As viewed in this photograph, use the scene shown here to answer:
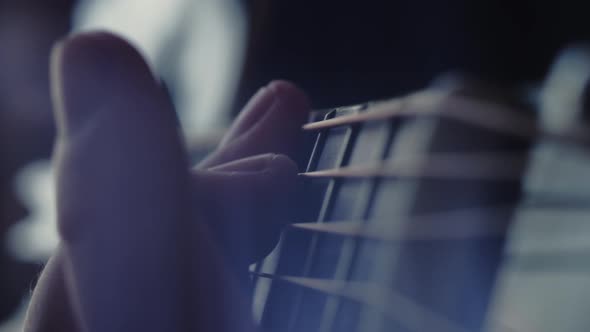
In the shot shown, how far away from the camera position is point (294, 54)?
1631mm

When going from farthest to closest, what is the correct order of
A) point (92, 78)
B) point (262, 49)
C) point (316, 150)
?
1. point (262, 49)
2. point (316, 150)
3. point (92, 78)

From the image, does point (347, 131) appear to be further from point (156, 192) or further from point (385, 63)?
point (385, 63)

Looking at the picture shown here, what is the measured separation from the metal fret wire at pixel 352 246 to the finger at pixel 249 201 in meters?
0.03

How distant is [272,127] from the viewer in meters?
0.29

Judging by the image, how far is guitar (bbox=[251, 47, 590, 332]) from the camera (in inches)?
9.2

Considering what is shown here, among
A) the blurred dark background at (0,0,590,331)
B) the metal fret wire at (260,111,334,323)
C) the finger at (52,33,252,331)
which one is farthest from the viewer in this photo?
the blurred dark background at (0,0,590,331)

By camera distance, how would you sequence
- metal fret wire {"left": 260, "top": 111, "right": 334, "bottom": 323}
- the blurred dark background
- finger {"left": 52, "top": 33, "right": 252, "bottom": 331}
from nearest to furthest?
finger {"left": 52, "top": 33, "right": 252, "bottom": 331} → metal fret wire {"left": 260, "top": 111, "right": 334, "bottom": 323} → the blurred dark background

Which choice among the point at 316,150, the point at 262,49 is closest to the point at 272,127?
the point at 316,150

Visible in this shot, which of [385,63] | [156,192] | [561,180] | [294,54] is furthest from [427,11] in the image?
[156,192]

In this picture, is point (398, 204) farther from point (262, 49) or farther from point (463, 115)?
point (262, 49)

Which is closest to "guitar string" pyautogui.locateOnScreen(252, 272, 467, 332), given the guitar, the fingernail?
the guitar

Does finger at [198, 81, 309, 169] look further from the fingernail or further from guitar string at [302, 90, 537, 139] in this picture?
the fingernail

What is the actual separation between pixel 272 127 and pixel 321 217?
5cm

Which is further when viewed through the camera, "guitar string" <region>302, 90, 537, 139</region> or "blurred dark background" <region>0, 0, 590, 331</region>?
"blurred dark background" <region>0, 0, 590, 331</region>
